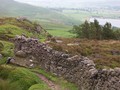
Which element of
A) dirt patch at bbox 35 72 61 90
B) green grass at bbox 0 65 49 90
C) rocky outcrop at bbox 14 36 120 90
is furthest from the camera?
dirt patch at bbox 35 72 61 90

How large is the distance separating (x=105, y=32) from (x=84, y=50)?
41.2 metres

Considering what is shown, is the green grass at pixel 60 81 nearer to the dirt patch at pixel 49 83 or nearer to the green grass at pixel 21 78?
the dirt patch at pixel 49 83

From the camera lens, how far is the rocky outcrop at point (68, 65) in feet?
68.4

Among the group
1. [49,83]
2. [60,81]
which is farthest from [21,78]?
[60,81]

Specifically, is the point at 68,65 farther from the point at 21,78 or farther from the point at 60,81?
the point at 21,78

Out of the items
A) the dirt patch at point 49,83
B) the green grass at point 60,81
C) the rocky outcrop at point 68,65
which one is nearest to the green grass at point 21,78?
the dirt patch at point 49,83

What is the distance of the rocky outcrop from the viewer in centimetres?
2084

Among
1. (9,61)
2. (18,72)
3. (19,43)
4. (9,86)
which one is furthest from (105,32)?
(9,86)

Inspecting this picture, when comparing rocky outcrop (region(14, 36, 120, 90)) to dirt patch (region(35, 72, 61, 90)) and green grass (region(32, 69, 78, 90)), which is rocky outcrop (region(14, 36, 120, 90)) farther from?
dirt patch (region(35, 72, 61, 90))

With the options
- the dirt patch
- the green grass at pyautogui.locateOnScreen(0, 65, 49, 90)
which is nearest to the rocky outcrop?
the dirt patch

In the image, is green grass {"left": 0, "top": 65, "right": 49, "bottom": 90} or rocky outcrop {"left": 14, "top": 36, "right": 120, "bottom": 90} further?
green grass {"left": 0, "top": 65, "right": 49, "bottom": 90}

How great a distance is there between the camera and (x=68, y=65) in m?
27.1

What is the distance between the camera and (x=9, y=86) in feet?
60.6

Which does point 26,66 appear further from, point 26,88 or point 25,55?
point 26,88
